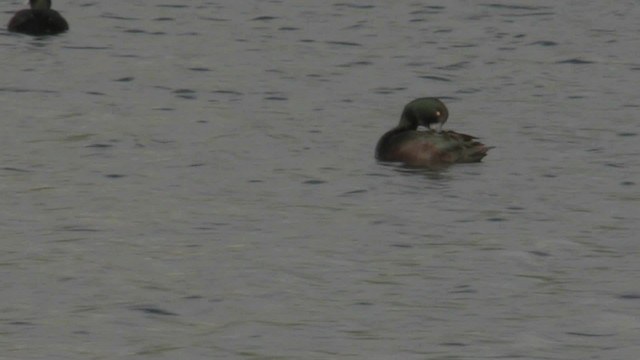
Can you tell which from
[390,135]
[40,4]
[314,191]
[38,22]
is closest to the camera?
[314,191]

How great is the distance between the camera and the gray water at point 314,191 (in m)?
14.7

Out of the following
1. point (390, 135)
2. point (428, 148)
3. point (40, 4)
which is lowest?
point (40, 4)

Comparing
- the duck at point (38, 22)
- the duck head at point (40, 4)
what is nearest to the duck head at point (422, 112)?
the duck at point (38, 22)

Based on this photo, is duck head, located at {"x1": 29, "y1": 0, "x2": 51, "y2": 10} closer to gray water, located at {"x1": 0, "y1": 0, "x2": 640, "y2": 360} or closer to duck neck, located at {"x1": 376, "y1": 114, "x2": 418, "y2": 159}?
gray water, located at {"x1": 0, "y1": 0, "x2": 640, "y2": 360}

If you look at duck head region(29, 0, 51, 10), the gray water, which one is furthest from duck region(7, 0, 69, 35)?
duck head region(29, 0, 51, 10)

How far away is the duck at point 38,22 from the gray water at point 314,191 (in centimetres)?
18

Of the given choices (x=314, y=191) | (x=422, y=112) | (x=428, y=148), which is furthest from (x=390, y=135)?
(x=314, y=191)

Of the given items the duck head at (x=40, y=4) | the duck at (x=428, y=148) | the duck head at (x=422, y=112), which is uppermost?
the duck head at (x=422, y=112)

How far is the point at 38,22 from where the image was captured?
30.3 m

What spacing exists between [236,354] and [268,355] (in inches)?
8.1

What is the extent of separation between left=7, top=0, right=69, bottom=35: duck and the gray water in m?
0.18

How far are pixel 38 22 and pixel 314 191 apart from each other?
11592 mm

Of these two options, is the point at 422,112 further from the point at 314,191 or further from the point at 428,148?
the point at 314,191

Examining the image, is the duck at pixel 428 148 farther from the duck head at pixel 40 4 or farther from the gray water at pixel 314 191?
the duck head at pixel 40 4
